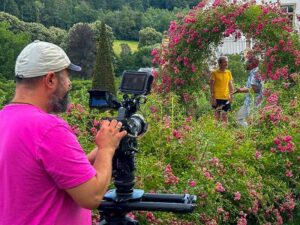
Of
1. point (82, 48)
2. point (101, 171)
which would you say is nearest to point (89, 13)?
point (82, 48)

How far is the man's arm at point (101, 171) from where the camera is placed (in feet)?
7.02

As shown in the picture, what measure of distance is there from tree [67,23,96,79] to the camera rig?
190 ft

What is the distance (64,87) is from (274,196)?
2.93 m

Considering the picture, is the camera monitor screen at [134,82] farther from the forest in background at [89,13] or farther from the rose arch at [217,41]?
the forest in background at [89,13]

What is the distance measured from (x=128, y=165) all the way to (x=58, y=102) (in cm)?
48

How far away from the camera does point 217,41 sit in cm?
927

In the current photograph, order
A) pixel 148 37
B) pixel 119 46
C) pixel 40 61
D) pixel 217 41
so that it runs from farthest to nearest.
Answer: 1. pixel 119 46
2. pixel 148 37
3. pixel 217 41
4. pixel 40 61

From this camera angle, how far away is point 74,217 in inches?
88.4

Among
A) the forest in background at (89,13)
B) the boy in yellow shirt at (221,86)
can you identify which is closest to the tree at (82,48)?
the forest in background at (89,13)

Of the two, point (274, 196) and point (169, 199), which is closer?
point (169, 199)

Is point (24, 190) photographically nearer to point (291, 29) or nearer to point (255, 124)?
point (255, 124)

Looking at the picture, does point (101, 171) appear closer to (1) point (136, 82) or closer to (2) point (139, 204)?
(2) point (139, 204)

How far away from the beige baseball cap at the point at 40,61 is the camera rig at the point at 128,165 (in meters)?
0.32

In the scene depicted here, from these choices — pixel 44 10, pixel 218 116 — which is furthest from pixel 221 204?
pixel 44 10
